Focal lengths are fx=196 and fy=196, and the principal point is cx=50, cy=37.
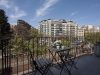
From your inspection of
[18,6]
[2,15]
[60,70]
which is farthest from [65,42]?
[18,6]

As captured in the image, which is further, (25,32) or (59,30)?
(59,30)

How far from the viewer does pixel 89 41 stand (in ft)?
27.5

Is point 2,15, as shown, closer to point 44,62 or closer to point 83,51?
point 83,51

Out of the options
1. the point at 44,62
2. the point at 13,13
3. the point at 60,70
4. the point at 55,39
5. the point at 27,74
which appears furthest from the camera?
the point at 13,13

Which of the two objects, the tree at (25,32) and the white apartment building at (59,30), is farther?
the white apartment building at (59,30)

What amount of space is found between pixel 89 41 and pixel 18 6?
30393mm

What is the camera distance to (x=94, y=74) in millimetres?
4395

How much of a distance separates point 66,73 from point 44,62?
909 millimetres

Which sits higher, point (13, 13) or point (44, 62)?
point (13, 13)

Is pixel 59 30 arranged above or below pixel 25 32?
above

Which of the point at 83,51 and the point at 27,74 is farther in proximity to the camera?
the point at 83,51

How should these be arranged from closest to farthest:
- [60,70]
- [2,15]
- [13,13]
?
[60,70], [2,15], [13,13]

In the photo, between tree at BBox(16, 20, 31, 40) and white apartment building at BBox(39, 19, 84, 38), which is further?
white apartment building at BBox(39, 19, 84, 38)

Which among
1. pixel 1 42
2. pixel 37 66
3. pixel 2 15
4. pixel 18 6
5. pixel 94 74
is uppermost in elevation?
pixel 18 6
